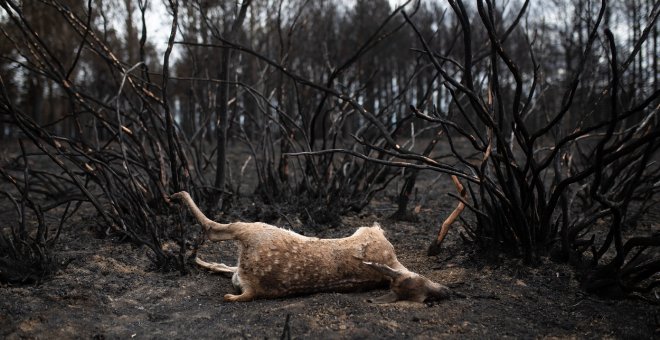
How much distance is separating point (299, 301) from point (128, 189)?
1.63 m

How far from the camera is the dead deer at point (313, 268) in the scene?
2.46 metres

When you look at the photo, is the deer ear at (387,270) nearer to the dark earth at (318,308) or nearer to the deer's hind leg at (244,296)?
the dark earth at (318,308)

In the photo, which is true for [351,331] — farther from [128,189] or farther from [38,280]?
[128,189]

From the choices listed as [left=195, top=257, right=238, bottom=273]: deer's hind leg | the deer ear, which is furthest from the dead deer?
[left=195, top=257, right=238, bottom=273]: deer's hind leg

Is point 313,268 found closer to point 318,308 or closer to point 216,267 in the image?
point 318,308

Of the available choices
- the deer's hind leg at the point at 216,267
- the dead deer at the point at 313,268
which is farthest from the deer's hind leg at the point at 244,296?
the deer's hind leg at the point at 216,267

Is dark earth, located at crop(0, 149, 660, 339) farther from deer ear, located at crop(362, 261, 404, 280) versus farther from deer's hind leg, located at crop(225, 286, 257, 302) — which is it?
deer ear, located at crop(362, 261, 404, 280)

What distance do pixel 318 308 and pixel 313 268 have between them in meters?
Result: 0.22

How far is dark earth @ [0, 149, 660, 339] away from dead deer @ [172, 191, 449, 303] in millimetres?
55

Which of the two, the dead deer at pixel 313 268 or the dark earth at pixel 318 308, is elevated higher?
the dead deer at pixel 313 268

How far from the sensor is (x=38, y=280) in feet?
8.91

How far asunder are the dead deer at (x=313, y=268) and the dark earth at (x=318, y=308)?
0.06 m

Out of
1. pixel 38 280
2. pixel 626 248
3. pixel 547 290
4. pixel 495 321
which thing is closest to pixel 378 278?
pixel 495 321

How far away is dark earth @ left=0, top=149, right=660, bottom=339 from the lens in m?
2.16
